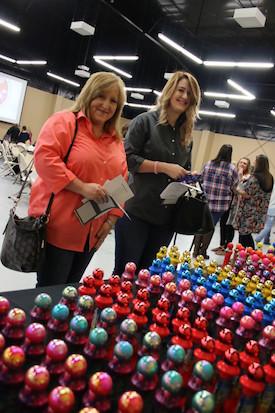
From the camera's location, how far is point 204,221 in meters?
2.01

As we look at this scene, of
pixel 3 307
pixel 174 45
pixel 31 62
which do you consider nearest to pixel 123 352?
pixel 3 307

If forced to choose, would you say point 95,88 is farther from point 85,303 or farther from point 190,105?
point 85,303

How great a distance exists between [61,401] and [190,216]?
1441 mm

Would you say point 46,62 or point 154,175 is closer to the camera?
point 154,175

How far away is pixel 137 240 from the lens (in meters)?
1.82

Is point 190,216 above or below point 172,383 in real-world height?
above

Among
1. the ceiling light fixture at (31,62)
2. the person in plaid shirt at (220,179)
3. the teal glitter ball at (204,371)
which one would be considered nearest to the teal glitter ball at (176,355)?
the teal glitter ball at (204,371)

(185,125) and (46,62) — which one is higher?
(46,62)

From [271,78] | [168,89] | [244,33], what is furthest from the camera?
[271,78]

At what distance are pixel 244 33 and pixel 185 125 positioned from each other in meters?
7.98

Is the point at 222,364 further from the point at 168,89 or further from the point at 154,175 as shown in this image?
the point at 168,89

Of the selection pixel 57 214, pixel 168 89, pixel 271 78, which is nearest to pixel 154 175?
pixel 168 89

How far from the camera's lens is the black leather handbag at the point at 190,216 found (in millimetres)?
1913

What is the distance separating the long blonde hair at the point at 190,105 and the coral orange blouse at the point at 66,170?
387 mm
